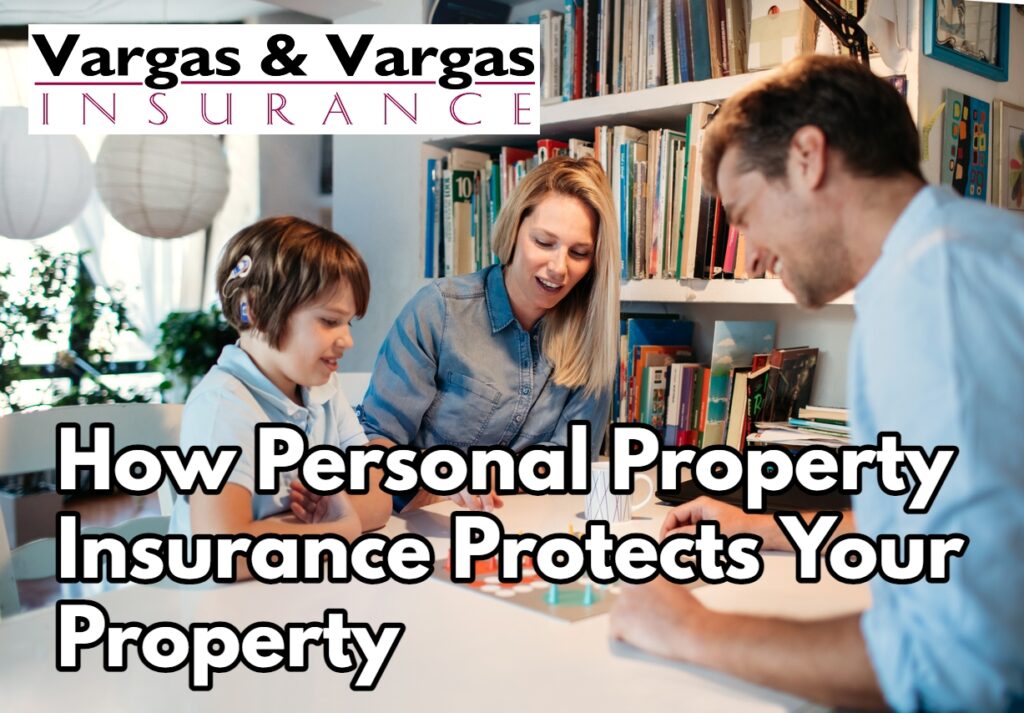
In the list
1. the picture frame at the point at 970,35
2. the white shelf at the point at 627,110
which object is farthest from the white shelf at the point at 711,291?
the picture frame at the point at 970,35

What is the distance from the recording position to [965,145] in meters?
1.90

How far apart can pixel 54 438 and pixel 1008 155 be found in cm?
207

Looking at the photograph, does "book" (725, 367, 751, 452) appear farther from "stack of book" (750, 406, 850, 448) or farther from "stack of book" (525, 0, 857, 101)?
"stack of book" (525, 0, 857, 101)

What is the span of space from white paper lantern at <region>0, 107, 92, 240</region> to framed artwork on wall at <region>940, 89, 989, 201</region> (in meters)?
3.43

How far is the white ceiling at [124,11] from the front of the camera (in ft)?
16.2

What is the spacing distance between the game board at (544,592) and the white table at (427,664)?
0.02 m

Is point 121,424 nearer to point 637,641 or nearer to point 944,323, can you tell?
point 637,641

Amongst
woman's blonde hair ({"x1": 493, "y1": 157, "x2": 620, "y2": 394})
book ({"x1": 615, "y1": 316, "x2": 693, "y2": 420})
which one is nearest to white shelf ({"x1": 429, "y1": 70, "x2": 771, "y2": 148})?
woman's blonde hair ({"x1": 493, "y1": 157, "x2": 620, "y2": 394})

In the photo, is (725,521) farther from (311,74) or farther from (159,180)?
(159,180)

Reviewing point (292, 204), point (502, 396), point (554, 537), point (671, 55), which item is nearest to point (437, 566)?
point (554, 537)

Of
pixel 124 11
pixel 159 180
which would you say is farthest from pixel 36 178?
pixel 124 11

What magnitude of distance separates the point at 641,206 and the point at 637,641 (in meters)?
1.40

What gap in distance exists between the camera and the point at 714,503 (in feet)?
4.71

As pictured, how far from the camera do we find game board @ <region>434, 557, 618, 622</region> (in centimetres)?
111
